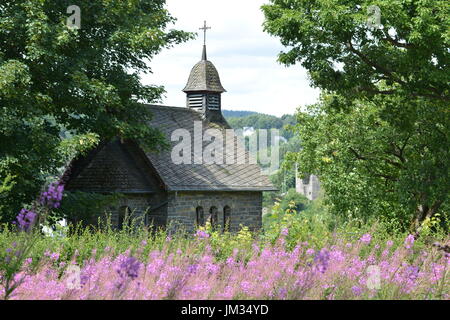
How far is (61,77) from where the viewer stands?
20.3 meters

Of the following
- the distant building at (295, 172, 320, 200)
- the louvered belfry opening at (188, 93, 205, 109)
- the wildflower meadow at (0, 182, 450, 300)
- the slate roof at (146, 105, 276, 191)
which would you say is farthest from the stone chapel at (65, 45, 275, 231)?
the distant building at (295, 172, 320, 200)

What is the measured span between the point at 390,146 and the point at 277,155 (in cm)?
14076

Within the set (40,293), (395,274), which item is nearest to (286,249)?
(395,274)

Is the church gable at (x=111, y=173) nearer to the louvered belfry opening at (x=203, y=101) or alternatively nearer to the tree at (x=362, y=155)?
the tree at (x=362, y=155)

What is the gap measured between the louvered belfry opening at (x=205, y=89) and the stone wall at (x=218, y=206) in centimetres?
674

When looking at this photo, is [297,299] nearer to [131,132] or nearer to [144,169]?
[131,132]

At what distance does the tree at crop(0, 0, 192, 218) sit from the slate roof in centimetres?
558

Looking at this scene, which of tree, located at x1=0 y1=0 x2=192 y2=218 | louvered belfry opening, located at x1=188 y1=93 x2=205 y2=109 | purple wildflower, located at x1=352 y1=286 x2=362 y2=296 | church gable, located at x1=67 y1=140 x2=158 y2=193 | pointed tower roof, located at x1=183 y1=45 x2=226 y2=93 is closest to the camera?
purple wildflower, located at x1=352 y1=286 x2=362 y2=296

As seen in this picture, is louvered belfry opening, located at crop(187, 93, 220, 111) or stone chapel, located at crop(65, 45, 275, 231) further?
louvered belfry opening, located at crop(187, 93, 220, 111)

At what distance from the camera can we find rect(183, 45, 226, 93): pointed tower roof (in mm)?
37938

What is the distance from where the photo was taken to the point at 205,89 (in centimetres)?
3744

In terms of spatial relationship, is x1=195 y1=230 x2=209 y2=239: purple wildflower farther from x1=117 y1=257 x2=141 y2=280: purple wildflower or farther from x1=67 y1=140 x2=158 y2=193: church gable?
x1=67 y1=140 x2=158 y2=193: church gable

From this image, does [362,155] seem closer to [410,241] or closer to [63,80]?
[63,80]

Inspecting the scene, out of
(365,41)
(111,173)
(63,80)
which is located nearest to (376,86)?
(365,41)
